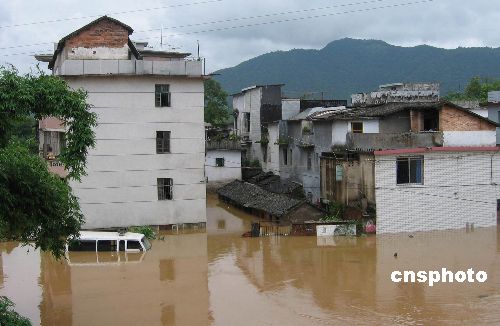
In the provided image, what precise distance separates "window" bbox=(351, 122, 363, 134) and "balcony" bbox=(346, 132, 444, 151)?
80cm

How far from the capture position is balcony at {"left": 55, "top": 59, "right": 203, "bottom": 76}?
26438mm

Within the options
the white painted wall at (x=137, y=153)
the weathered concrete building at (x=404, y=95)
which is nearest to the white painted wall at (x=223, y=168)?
the weathered concrete building at (x=404, y=95)

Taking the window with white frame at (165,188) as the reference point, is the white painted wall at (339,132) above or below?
above

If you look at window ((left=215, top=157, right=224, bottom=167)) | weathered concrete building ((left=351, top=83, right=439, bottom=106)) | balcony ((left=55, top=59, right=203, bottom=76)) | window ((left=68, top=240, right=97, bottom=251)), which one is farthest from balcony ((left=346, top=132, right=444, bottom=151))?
window ((left=215, top=157, right=224, bottom=167))

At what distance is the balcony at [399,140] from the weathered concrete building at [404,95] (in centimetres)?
835

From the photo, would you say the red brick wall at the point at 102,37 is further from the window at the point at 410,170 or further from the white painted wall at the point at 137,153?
the window at the point at 410,170

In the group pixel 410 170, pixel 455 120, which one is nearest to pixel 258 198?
pixel 410 170

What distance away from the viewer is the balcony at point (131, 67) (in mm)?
26438

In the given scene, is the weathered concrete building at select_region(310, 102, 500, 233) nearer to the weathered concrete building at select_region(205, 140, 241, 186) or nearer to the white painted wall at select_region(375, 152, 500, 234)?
the white painted wall at select_region(375, 152, 500, 234)

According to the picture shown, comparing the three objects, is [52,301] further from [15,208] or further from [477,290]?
[477,290]

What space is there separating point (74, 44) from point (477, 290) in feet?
66.5

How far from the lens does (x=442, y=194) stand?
87.4 ft

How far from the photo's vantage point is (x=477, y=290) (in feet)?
58.7

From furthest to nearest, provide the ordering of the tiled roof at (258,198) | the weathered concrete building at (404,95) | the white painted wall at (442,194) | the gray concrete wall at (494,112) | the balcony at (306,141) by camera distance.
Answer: the weathered concrete building at (404,95) < the gray concrete wall at (494,112) < the balcony at (306,141) < the tiled roof at (258,198) < the white painted wall at (442,194)
